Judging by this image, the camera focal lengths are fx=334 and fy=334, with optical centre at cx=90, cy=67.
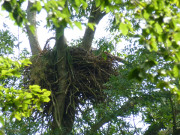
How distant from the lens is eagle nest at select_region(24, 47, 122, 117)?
5461mm

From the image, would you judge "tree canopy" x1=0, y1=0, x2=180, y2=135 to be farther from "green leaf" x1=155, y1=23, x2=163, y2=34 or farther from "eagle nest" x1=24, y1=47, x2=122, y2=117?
"green leaf" x1=155, y1=23, x2=163, y2=34

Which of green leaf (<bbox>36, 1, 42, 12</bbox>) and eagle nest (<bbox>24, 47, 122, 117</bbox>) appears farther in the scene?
eagle nest (<bbox>24, 47, 122, 117</bbox>)

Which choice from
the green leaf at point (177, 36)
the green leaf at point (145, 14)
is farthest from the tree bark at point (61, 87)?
the green leaf at point (177, 36)

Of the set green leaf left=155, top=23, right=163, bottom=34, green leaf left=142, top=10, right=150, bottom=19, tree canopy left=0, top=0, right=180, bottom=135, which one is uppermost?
tree canopy left=0, top=0, right=180, bottom=135

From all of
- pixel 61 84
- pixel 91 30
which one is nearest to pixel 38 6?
pixel 61 84

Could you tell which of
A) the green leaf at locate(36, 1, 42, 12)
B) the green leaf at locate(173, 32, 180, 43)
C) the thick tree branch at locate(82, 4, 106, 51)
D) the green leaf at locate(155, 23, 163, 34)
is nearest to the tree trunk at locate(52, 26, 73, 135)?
the thick tree branch at locate(82, 4, 106, 51)

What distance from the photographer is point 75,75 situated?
5.53 m

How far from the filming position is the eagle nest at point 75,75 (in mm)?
5461

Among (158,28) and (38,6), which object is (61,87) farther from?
(158,28)

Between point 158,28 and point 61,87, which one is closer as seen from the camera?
point 158,28

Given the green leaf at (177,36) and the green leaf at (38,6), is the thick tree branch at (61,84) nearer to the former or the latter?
the green leaf at (38,6)

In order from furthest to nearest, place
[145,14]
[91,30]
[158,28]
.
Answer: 1. [91,30]
2. [145,14]
3. [158,28]

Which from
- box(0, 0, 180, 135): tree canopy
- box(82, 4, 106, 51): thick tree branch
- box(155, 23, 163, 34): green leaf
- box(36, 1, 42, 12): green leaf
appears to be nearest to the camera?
box(155, 23, 163, 34): green leaf

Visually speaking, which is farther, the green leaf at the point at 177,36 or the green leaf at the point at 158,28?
the green leaf at the point at 158,28
